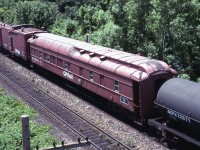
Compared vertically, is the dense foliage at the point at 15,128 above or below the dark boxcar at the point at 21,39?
below

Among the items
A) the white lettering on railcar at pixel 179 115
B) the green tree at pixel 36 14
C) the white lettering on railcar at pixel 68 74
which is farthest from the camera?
the green tree at pixel 36 14

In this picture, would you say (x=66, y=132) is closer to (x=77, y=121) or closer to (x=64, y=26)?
(x=77, y=121)

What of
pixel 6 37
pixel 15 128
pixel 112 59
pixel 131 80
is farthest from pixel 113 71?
pixel 6 37

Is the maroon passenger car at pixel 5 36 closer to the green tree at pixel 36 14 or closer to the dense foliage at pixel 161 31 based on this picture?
the green tree at pixel 36 14

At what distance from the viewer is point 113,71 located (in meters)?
18.9

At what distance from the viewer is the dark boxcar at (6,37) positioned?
1402 inches

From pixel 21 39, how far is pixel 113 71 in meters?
15.5

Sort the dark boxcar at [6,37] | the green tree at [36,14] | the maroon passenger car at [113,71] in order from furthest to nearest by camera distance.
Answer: the green tree at [36,14] → the dark boxcar at [6,37] → the maroon passenger car at [113,71]

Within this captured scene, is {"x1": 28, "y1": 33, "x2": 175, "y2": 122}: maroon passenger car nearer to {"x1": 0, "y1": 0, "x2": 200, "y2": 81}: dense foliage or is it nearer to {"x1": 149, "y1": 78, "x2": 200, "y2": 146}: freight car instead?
{"x1": 149, "y1": 78, "x2": 200, "y2": 146}: freight car

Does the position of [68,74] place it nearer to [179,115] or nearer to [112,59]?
[112,59]

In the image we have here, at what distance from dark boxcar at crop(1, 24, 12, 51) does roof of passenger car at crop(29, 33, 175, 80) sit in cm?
880

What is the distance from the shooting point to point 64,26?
46.8 metres

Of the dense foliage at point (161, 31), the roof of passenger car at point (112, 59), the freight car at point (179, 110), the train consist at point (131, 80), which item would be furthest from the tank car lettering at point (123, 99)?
the dense foliage at point (161, 31)

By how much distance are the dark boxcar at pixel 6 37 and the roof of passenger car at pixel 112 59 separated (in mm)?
8800
